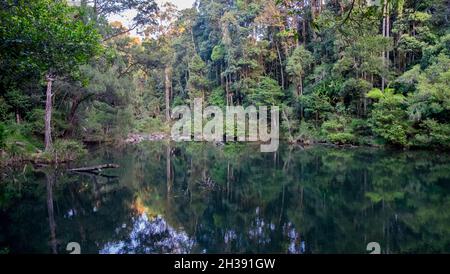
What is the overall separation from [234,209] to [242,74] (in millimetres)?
24671

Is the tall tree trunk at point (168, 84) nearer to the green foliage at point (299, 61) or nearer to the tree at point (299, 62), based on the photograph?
the tree at point (299, 62)

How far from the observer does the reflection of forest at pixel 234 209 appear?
6.42m

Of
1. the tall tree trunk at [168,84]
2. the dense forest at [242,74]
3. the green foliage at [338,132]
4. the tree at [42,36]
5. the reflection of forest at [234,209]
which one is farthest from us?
the tall tree trunk at [168,84]

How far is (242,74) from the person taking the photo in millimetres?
32250

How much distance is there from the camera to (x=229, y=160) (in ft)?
57.7

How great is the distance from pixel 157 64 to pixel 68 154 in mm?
12688

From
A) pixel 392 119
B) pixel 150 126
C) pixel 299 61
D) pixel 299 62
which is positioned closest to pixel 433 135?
pixel 392 119

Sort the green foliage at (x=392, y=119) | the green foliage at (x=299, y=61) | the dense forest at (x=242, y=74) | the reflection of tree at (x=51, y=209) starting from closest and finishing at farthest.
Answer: the reflection of tree at (x=51, y=209) < the dense forest at (x=242, y=74) < the green foliage at (x=392, y=119) < the green foliage at (x=299, y=61)

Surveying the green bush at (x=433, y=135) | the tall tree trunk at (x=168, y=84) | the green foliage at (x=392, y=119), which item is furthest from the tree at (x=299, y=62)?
the tall tree trunk at (x=168, y=84)

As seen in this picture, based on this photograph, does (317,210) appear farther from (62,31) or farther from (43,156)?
(43,156)

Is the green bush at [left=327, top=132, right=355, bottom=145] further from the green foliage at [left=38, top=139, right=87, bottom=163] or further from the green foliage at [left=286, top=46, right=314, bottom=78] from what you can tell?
the green foliage at [left=38, top=139, right=87, bottom=163]

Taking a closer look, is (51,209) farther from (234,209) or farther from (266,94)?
(266,94)

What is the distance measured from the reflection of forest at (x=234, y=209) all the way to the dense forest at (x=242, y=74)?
3378 millimetres
